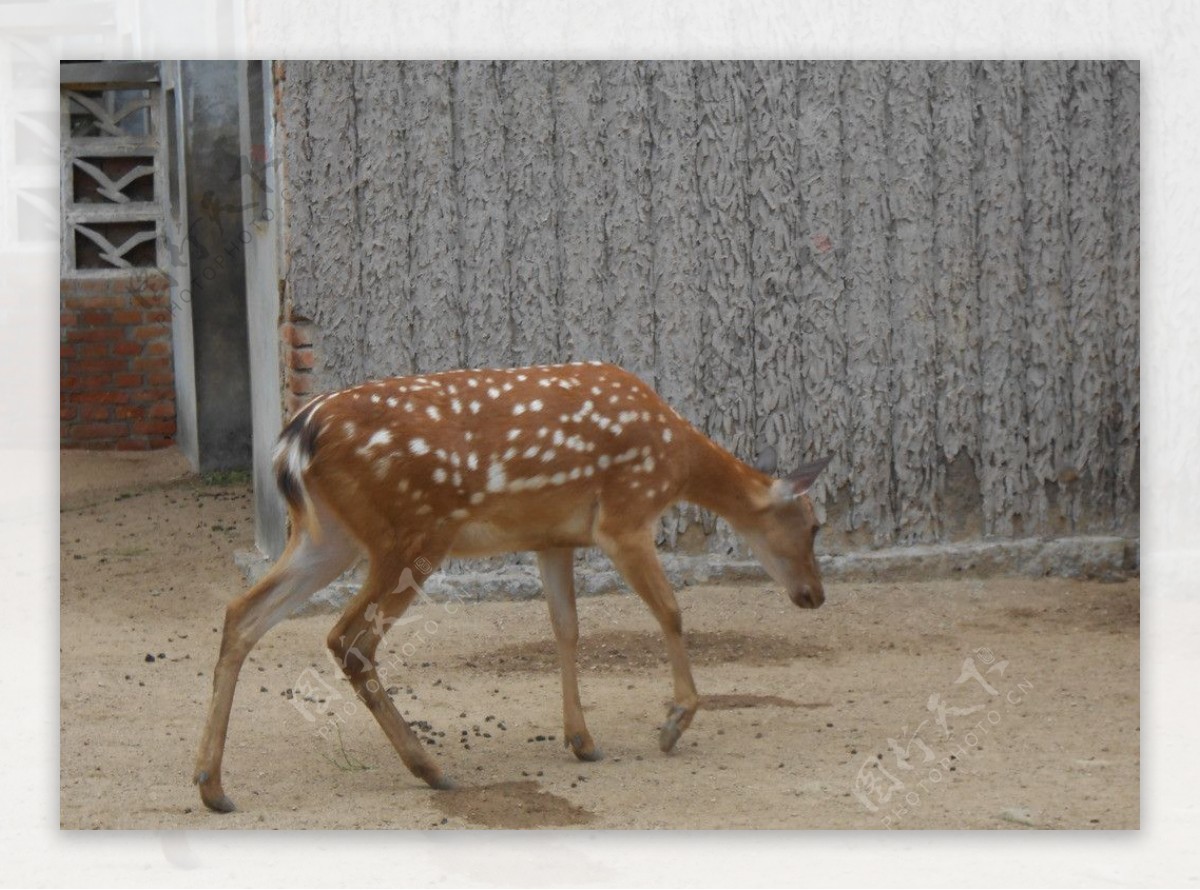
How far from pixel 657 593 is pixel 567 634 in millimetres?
329

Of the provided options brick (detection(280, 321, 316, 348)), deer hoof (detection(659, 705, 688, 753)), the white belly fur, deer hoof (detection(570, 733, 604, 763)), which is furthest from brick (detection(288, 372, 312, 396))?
deer hoof (detection(659, 705, 688, 753))

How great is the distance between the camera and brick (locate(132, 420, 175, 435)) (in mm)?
8875

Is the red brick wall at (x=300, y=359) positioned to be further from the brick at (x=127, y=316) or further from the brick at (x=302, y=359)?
the brick at (x=127, y=316)

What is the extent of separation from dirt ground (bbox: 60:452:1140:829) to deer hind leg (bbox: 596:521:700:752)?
16 centimetres

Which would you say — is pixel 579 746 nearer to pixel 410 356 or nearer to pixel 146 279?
pixel 410 356

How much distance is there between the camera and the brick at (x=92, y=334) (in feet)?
28.3

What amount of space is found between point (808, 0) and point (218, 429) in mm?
4042

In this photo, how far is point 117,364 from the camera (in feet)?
29.1

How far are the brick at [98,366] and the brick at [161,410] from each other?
250mm

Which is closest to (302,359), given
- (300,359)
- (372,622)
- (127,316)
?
(300,359)

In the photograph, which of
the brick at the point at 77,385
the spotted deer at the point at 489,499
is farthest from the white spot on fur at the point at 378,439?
the brick at the point at 77,385

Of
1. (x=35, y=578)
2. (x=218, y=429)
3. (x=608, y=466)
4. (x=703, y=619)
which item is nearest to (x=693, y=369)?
(x=703, y=619)

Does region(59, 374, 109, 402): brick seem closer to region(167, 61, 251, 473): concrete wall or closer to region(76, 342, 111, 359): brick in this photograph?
region(76, 342, 111, 359): brick

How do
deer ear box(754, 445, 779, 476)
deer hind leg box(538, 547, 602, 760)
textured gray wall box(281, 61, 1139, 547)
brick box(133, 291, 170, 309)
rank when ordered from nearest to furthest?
deer hind leg box(538, 547, 602, 760) → deer ear box(754, 445, 779, 476) → textured gray wall box(281, 61, 1139, 547) → brick box(133, 291, 170, 309)
